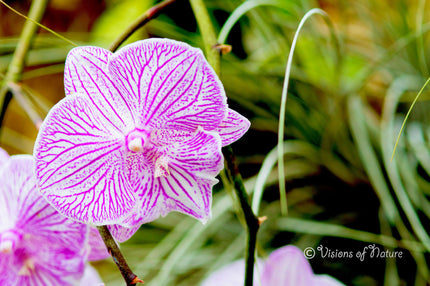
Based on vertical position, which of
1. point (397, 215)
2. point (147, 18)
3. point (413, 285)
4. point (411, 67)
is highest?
point (147, 18)

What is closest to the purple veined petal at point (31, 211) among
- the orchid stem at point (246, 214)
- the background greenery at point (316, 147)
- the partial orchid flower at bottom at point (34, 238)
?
the partial orchid flower at bottom at point (34, 238)

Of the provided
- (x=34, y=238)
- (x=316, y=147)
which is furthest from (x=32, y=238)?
(x=316, y=147)

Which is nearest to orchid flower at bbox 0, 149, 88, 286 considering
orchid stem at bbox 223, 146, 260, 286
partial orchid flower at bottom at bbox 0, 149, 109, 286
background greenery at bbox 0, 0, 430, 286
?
partial orchid flower at bottom at bbox 0, 149, 109, 286

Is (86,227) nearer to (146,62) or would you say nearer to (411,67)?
(146,62)

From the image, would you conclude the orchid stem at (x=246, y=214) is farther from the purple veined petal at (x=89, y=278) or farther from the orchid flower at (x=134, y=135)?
the purple veined petal at (x=89, y=278)

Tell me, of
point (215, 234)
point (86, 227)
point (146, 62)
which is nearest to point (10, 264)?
point (86, 227)

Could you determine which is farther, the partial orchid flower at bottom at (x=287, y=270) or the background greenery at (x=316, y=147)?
the background greenery at (x=316, y=147)
